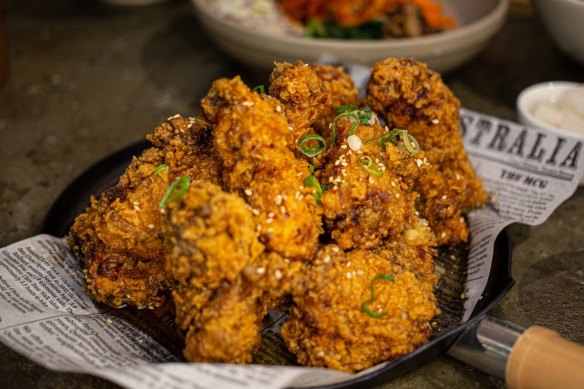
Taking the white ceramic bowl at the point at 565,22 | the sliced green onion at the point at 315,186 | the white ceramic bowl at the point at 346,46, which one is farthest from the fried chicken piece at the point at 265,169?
the white ceramic bowl at the point at 565,22

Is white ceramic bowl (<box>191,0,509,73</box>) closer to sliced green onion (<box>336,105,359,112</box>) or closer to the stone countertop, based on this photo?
the stone countertop

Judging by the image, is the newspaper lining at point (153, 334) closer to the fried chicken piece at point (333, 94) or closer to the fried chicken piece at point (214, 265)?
the fried chicken piece at point (214, 265)

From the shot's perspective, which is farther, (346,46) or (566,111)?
(346,46)

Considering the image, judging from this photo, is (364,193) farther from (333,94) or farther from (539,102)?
(539,102)

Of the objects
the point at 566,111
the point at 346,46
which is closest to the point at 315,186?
the point at 346,46

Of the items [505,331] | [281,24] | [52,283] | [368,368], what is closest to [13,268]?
[52,283]
